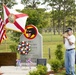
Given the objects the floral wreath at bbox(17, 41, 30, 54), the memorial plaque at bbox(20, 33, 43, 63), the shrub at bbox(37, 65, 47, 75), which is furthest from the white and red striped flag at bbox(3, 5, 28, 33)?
the shrub at bbox(37, 65, 47, 75)

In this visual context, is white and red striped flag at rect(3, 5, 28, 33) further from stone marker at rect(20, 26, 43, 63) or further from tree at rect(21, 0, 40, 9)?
tree at rect(21, 0, 40, 9)

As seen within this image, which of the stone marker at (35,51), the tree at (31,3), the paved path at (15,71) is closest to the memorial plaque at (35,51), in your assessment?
the stone marker at (35,51)

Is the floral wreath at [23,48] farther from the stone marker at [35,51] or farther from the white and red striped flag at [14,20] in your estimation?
the white and red striped flag at [14,20]

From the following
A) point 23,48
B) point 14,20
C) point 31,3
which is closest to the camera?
point 14,20

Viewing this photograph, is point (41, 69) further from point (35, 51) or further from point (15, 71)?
point (35, 51)

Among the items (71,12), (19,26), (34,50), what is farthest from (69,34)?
(71,12)

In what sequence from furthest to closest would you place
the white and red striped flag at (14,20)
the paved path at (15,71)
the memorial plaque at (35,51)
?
the memorial plaque at (35,51) < the white and red striped flag at (14,20) < the paved path at (15,71)

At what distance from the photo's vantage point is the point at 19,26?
35.0 feet

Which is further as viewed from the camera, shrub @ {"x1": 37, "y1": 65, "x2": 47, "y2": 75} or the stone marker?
the stone marker

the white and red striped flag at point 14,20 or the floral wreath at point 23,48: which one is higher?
the white and red striped flag at point 14,20

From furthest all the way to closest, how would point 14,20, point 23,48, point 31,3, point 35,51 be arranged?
point 31,3 < point 35,51 < point 23,48 < point 14,20

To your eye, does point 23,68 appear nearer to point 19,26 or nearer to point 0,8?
point 19,26

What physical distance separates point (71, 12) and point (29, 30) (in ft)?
84.5

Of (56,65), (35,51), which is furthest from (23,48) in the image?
(56,65)
